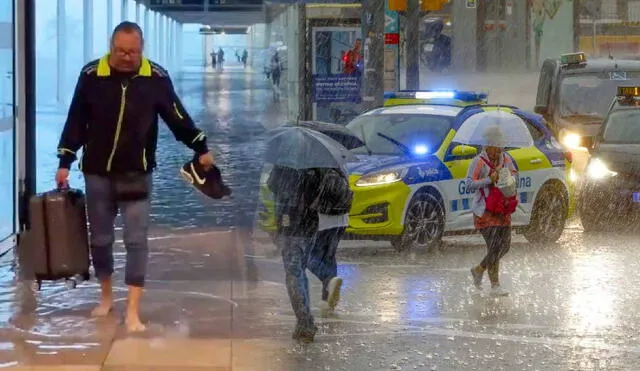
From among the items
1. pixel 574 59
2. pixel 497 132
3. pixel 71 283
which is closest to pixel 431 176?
pixel 497 132

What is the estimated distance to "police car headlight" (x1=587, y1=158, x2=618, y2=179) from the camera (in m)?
14.5

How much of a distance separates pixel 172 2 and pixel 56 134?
2077 centimetres

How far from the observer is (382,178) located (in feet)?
40.4

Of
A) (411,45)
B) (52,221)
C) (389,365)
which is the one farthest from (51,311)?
(411,45)

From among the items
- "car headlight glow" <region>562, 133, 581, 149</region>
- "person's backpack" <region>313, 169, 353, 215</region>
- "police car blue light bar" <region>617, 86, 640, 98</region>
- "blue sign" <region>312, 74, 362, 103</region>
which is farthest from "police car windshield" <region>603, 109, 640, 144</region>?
"blue sign" <region>312, 74, 362, 103</region>

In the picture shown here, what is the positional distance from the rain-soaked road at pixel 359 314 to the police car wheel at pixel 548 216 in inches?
7.2

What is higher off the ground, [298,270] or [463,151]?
[463,151]

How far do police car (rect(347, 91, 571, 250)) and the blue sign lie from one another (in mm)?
8127

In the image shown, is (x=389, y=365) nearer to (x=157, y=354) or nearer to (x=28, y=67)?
(x=157, y=354)

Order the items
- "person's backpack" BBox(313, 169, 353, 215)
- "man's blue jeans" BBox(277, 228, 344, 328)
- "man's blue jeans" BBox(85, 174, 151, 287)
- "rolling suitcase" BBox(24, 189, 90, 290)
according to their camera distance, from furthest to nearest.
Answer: "person's backpack" BBox(313, 169, 353, 215), "man's blue jeans" BBox(277, 228, 344, 328), "rolling suitcase" BBox(24, 189, 90, 290), "man's blue jeans" BBox(85, 174, 151, 287)

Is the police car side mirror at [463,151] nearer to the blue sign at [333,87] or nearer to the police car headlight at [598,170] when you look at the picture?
the police car headlight at [598,170]

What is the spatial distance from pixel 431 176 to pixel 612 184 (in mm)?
2780

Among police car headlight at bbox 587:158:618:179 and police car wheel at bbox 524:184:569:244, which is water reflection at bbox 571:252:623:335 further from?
police car headlight at bbox 587:158:618:179

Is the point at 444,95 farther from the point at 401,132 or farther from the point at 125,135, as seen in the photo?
the point at 125,135
